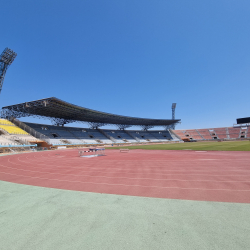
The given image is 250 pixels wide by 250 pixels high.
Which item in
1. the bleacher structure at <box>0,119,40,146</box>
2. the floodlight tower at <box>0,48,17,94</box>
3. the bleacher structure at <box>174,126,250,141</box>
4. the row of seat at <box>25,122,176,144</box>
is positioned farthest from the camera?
the bleacher structure at <box>174,126,250,141</box>

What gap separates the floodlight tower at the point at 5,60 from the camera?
121 ft

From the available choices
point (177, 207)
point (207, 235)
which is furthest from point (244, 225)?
point (177, 207)

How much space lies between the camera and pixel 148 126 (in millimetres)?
80188

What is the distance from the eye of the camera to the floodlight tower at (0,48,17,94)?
36.9m

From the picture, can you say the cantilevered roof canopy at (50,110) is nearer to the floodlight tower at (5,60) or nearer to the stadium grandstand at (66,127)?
the stadium grandstand at (66,127)

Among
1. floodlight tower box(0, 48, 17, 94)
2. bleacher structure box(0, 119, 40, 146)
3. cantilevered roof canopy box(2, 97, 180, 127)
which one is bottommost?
bleacher structure box(0, 119, 40, 146)

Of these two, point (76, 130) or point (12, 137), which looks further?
point (76, 130)

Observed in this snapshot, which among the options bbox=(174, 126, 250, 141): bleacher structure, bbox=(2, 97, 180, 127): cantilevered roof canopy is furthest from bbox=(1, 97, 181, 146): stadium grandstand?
bbox=(174, 126, 250, 141): bleacher structure

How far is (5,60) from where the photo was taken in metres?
37.6

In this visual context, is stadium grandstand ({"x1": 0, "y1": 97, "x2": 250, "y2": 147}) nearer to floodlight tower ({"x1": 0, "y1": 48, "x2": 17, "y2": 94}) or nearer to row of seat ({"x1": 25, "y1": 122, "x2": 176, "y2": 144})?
row of seat ({"x1": 25, "y1": 122, "x2": 176, "y2": 144})

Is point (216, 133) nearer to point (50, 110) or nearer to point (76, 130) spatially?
point (76, 130)

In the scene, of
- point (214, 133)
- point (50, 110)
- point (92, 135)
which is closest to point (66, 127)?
point (92, 135)

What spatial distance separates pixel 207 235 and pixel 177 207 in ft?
4.20

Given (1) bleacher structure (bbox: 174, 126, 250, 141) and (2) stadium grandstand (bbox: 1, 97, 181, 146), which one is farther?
(1) bleacher structure (bbox: 174, 126, 250, 141)
